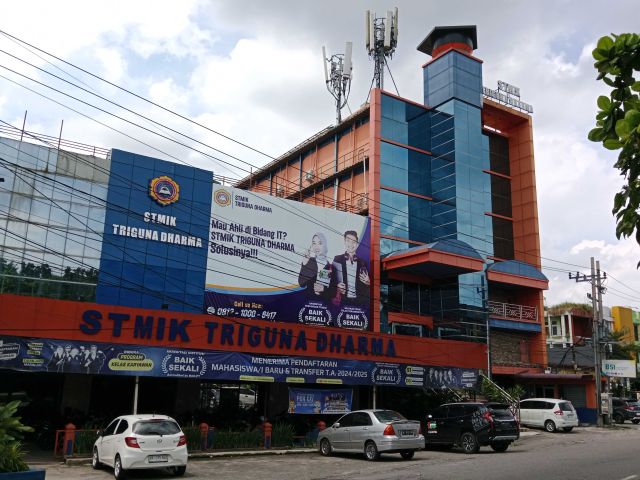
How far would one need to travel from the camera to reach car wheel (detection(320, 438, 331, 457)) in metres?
20.7

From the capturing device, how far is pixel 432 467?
16344 mm

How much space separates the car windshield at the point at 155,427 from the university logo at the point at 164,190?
48.9 ft

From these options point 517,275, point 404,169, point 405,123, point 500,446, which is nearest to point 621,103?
point 500,446

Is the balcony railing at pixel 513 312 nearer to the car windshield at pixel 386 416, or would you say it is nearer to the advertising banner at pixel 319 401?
the advertising banner at pixel 319 401

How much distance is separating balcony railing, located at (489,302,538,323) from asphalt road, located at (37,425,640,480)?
64.1 ft

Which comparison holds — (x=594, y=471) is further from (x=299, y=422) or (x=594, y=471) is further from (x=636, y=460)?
(x=299, y=422)

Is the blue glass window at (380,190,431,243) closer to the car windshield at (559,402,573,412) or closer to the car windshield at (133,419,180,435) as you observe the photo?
the car windshield at (559,402,573,412)

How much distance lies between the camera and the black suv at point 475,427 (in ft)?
68.1

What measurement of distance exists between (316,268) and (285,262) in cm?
199

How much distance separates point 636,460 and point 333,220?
800 inches

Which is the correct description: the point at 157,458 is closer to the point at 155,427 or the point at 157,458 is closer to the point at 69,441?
the point at 155,427

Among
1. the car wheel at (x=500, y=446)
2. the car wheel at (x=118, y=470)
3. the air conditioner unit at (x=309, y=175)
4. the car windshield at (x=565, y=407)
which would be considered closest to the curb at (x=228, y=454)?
the car wheel at (x=118, y=470)

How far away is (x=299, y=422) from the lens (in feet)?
82.4

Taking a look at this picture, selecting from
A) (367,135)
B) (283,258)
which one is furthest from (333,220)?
(367,135)
